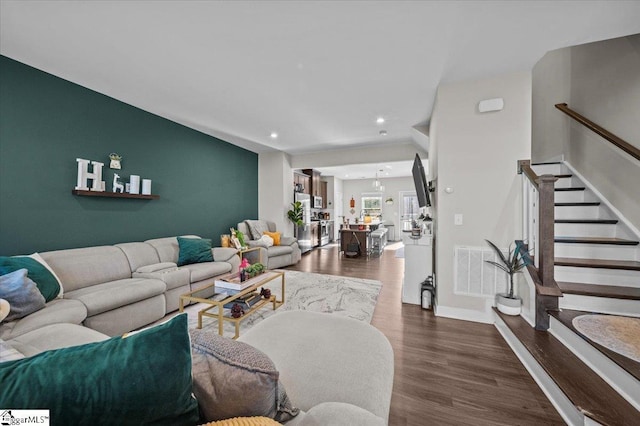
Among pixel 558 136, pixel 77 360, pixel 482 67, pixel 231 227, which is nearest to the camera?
pixel 77 360

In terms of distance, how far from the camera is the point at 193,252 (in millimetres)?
3717

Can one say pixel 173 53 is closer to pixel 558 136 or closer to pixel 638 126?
pixel 638 126

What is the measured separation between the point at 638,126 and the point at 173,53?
4650 millimetres

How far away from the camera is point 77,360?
510 mm

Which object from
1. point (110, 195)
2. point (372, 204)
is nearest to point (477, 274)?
point (110, 195)

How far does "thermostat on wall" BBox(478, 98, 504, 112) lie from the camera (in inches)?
107

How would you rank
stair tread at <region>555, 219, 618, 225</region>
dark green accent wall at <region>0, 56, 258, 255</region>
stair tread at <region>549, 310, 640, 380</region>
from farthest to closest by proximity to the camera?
stair tread at <region>555, 219, 618, 225</region>
dark green accent wall at <region>0, 56, 258, 255</region>
stair tread at <region>549, 310, 640, 380</region>

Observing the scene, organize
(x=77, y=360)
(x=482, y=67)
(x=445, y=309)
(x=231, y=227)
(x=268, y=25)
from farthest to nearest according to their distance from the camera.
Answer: (x=231, y=227) → (x=445, y=309) → (x=482, y=67) → (x=268, y=25) → (x=77, y=360)

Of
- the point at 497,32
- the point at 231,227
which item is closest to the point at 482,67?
the point at 497,32

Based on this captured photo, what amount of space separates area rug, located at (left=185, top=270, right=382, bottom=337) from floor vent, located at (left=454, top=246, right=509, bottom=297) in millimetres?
1131

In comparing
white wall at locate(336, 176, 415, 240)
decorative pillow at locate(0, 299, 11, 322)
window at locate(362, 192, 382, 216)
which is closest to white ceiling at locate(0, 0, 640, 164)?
decorative pillow at locate(0, 299, 11, 322)

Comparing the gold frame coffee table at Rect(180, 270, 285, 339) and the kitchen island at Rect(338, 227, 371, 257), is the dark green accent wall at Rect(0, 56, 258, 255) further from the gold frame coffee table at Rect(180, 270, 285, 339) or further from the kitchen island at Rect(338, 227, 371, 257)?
the kitchen island at Rect(338, 227, 371, 257)

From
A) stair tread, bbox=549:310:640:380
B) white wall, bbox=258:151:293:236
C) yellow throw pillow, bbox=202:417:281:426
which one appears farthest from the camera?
white wall, bbox=258:151:293:236

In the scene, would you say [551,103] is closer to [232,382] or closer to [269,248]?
[232,382]
